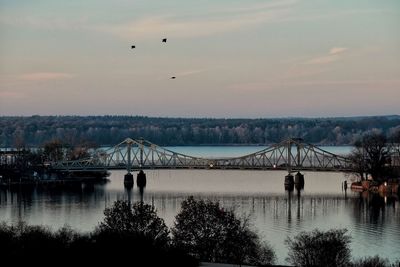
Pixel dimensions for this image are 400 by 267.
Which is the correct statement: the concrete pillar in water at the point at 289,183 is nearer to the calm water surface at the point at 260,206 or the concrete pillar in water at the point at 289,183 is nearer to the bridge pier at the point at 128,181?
the calm water surface at the point at 260,206

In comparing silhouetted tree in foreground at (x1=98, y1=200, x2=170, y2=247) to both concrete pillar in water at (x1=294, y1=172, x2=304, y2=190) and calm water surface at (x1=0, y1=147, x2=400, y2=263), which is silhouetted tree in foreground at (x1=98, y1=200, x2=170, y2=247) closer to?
calm water surface at (x1=0, y1=147, x2=400, y2=263)

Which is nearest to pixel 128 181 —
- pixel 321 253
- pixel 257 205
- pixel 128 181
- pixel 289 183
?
pixel 128 181

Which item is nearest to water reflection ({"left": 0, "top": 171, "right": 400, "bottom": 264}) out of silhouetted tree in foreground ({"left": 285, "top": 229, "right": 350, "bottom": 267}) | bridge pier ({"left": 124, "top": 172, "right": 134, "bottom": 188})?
bridge pier ({"left": 124, "top": 172, "right": 134, "bottom": 188})

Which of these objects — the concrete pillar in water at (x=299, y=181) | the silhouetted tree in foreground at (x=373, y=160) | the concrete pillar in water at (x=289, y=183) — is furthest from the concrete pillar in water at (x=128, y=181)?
the silhouetted tree in foreground at (x=373, y=160)

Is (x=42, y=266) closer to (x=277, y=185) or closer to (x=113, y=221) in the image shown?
(x=113, y=221)

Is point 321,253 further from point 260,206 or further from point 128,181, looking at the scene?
point 128,181

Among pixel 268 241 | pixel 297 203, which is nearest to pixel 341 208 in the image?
pixel 297 203

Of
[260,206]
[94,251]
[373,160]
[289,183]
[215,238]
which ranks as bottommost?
[260,206]
